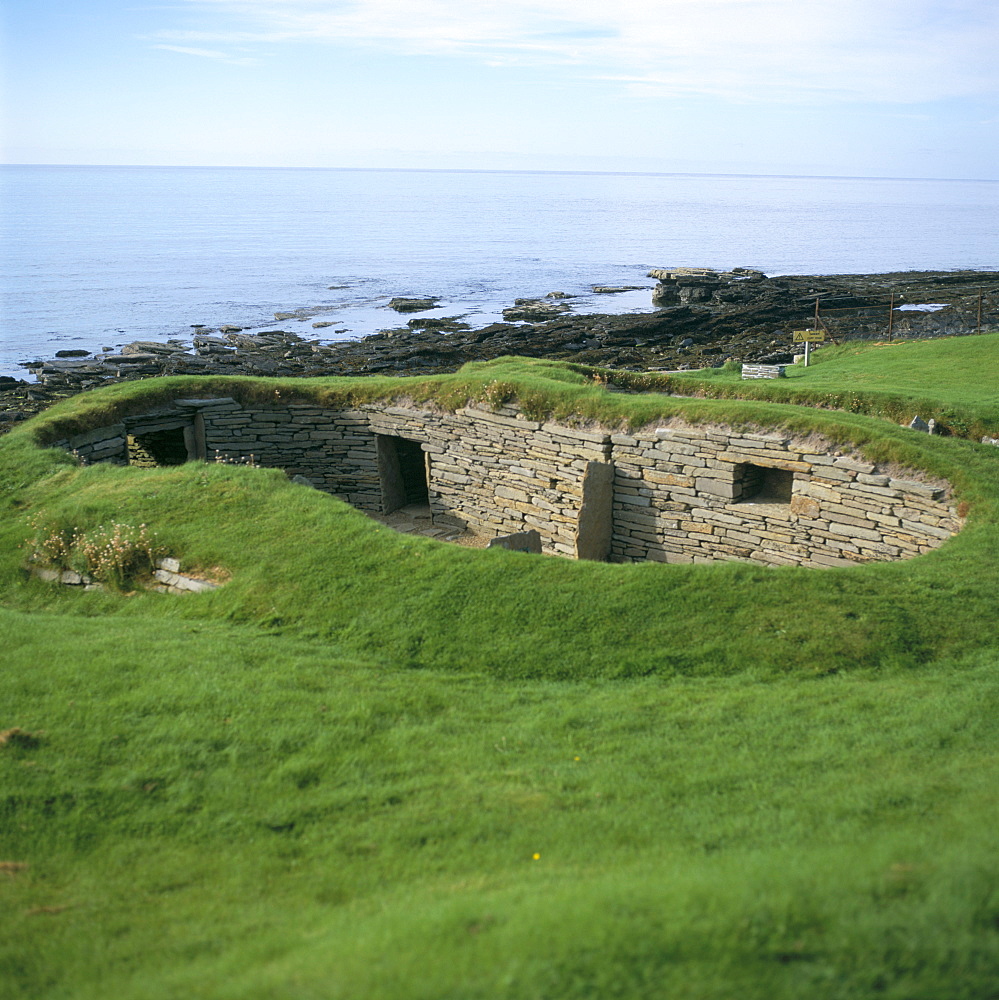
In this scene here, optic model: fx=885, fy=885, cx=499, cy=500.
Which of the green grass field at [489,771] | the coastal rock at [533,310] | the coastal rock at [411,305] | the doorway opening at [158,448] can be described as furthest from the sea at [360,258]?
the green grass field at [489,771]

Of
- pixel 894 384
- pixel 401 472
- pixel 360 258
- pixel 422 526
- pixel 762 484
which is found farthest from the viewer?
pixel 360 258

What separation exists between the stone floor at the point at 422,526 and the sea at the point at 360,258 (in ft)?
101

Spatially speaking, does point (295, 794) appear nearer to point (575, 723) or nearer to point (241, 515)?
point (575, 723)

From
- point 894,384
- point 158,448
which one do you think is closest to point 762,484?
point 894,384

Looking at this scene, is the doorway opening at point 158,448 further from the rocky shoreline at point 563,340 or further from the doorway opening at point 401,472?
the rocky shoreline at point 563,340

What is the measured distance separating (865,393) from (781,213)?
558 feet

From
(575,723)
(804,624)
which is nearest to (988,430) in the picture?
(804,624)

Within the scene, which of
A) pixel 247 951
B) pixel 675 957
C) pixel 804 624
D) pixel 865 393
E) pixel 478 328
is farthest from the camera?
pixel 478 328

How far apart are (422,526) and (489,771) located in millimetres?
12616

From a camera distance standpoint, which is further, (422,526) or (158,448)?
(158,448)

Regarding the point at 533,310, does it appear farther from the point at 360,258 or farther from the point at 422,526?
the point at 360,258

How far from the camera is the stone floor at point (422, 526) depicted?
18734 mm

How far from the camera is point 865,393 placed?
1767cm

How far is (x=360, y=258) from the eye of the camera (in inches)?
3701
